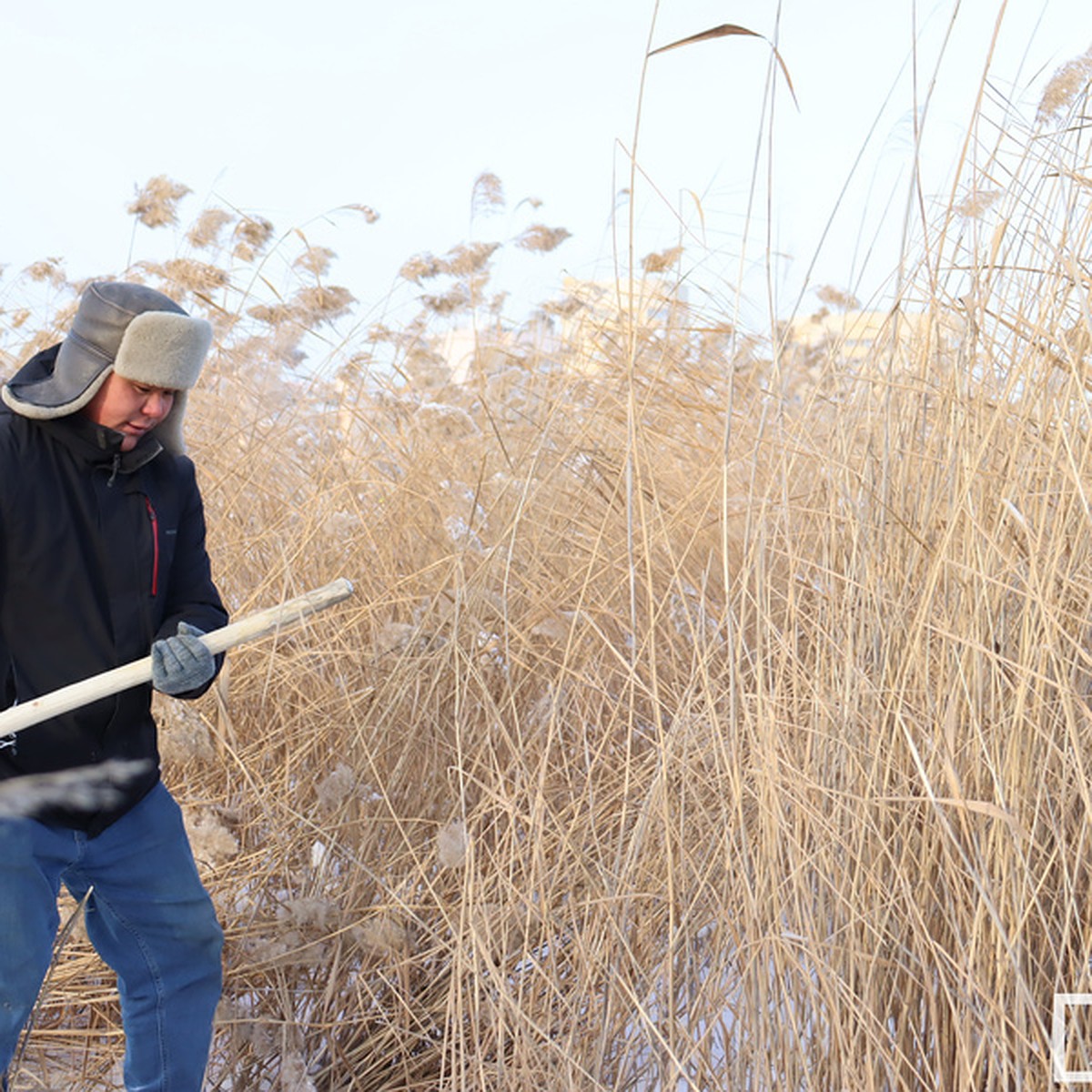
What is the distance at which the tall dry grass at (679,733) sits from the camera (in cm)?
143

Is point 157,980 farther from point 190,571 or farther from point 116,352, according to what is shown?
point 116,352

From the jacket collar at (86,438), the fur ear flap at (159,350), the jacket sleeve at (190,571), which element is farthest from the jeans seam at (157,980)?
the fur ear flap at (159,350)

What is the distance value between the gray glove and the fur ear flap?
1.25 feet

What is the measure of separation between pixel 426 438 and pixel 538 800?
58.5 inches

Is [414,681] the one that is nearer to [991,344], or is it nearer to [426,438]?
[426,438]

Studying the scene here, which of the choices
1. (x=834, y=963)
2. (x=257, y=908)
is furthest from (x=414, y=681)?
(x=834, y=963)

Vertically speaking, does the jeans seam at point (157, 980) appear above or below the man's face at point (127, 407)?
below

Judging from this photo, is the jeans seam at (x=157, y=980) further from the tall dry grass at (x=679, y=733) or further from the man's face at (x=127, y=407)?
the man's face at (x=127, y=407)

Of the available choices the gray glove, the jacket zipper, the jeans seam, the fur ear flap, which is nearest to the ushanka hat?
the fur ear flap

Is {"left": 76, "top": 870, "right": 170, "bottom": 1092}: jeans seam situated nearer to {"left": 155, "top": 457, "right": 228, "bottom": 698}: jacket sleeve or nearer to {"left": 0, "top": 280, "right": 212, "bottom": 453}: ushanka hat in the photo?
{"left": 155, "top": 457, "right": 228, "bottom": 698}: jacket sleeve

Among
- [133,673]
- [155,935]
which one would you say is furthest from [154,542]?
[155,935]

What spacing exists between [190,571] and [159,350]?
1.30ft

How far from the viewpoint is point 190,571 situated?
6.47 ft

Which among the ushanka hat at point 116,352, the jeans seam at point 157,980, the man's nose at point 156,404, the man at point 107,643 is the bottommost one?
the jeans seam at point 157,980
